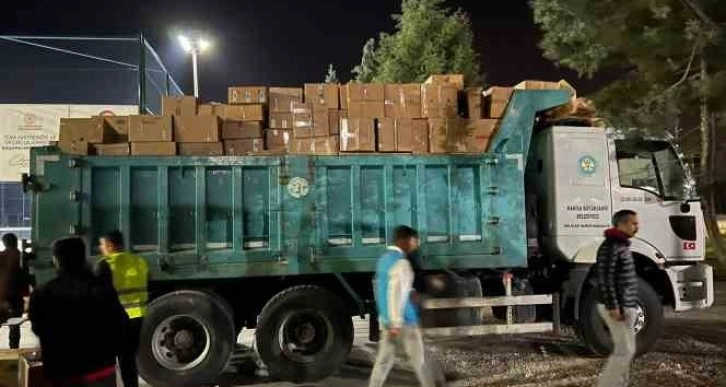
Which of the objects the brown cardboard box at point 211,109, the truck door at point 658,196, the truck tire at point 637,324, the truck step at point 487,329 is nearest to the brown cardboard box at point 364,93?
the brown cardboard box at point 211,109

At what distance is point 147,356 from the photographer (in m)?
7.26

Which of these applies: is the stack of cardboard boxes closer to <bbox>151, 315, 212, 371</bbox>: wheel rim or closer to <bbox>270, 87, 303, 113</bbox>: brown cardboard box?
<bbox>270, 87, 303, 113</bbox>: brown cardboard box

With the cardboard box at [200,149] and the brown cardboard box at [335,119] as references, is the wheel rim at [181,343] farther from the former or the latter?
the brown cardboard box at [335,119]

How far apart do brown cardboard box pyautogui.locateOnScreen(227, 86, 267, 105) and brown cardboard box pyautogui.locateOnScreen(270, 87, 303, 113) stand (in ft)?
0.32

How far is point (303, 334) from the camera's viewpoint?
300 inches

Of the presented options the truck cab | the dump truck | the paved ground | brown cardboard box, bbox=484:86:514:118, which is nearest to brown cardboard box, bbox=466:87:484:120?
brown cardboard box, bbox=484:86:514:118

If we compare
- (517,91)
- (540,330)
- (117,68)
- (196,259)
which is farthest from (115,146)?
(117,68)

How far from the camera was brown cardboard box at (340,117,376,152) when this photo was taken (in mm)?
7777

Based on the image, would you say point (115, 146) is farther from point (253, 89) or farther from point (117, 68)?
point (117, 68)

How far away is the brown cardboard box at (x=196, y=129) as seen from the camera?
7.57m

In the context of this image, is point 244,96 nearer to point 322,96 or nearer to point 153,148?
point 322,96

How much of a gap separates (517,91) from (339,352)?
3.34 meters

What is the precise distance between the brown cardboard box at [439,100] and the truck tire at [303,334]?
2199mm

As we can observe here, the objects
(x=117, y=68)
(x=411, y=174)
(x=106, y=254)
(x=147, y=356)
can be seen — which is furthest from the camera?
(x=117, y=68)
